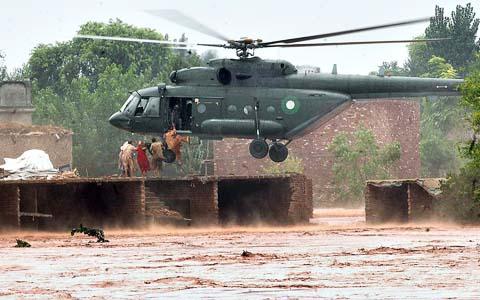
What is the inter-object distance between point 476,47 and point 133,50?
1099 inches

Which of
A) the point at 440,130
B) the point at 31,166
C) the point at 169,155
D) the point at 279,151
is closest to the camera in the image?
the point at 279,151

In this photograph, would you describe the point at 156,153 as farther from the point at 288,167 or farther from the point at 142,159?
the point at 288,167

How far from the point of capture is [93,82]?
122875 millimetres

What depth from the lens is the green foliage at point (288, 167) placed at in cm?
7338

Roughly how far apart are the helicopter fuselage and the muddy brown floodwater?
16.0 ft

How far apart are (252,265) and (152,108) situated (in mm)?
18552

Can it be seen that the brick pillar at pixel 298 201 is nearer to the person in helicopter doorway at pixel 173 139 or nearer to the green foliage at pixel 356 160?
the person in helicopter doorway at pixel 173 139

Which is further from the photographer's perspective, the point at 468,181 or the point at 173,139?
the point at 173,139

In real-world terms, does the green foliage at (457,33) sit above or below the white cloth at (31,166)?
above

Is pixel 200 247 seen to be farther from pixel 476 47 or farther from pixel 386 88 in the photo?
pixel 476 47

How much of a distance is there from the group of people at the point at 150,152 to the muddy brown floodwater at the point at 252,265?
5.06 metres

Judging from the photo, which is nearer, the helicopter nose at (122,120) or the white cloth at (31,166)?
the helicopter nose at (122,120)

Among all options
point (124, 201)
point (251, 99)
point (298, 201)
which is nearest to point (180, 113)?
point (251, 99)

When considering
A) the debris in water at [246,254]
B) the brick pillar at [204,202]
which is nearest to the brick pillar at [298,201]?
the brick pillar at [204,202]
